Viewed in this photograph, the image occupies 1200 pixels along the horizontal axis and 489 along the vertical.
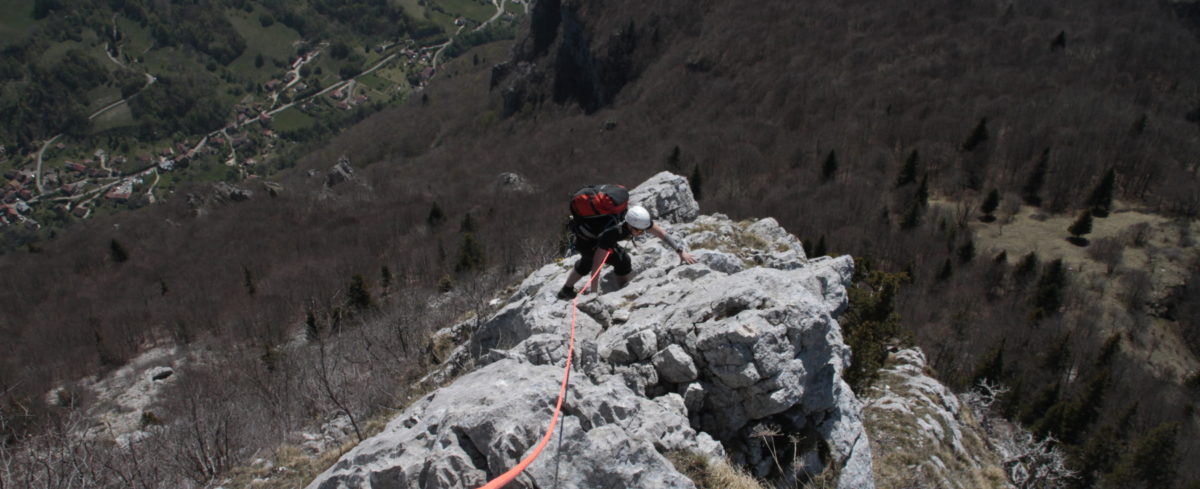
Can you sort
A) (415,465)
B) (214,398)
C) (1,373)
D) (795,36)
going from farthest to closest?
(795,36)
(1,373)
(214,398)
(415,465)

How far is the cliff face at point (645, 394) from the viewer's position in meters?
6.51

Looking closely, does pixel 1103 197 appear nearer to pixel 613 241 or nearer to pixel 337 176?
pixel 613 241

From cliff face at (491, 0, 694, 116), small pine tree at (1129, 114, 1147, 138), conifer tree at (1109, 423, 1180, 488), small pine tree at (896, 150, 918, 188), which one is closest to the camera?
conifer tree at (1109, 423, 1180, 488)

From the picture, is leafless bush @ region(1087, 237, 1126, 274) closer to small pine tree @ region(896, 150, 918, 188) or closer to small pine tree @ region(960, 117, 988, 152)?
small pine tree @ region(896, 150, 918, 188)

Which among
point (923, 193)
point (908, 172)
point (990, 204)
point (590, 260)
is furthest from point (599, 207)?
point (908, 172)

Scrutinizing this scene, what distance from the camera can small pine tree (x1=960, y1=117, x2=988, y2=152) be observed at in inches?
3255

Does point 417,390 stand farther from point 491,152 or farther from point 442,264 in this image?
point 491,152

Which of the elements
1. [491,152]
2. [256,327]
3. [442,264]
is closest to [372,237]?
[442,264]

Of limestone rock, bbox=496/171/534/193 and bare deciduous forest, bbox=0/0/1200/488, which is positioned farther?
limestone rock, bbox=496/171/534/193

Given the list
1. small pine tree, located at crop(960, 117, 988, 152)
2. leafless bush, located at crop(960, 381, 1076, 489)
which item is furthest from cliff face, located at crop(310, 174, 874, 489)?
small pine tree, located at crop(960, 117, 988, 152)

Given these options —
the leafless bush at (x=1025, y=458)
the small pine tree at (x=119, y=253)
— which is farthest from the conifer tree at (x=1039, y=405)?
the small pine tree at (x=119, y=253)

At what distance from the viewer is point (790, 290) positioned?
1015cm

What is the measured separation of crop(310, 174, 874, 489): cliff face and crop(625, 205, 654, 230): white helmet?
162 centimetres

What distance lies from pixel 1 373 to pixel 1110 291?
107 m
